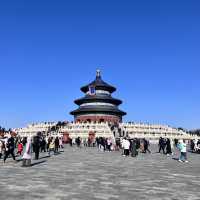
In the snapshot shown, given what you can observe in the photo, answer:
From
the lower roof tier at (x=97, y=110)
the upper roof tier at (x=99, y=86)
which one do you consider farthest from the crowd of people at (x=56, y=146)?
the upper roof tier at (x=99, y=86)

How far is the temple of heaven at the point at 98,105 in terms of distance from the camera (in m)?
73.1

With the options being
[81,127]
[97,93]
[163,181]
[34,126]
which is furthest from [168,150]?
[97,93]

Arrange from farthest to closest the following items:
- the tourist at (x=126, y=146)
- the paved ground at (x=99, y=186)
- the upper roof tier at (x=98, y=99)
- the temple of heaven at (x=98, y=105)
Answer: the upper roof tier at (x=98, y=99)
the temple of heaven at (x=98, y=105)
the tourist at (x=126, y=146)
the paved ground at (x=99, y=186)

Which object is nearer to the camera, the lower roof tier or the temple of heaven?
the lower roof tier

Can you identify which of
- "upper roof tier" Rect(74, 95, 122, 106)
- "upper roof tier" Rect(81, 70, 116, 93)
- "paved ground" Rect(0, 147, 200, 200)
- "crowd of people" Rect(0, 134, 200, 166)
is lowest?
"paved ground" Rect(0, 147, 200, 200)

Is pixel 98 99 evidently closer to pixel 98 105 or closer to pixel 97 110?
pixel 98 105

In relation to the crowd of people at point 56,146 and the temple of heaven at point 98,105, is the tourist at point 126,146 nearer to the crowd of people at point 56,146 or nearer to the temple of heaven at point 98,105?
the crowd of people at point 56,146

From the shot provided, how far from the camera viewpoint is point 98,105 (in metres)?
74.4

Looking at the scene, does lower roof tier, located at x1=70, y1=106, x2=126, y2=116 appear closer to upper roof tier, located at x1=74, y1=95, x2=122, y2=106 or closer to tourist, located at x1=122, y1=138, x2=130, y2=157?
upper roof tier, located at x1=74, y1=95, x2=122, y2=106

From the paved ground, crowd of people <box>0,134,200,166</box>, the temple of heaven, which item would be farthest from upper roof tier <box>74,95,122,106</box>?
the paved ground

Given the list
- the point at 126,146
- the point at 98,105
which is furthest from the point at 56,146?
the point at 98,105

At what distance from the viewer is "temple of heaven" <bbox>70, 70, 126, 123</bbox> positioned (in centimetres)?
7306

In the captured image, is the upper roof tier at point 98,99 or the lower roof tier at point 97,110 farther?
the upper roof tier at point 98,99

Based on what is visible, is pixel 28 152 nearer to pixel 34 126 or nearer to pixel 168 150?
pixel 168 150
